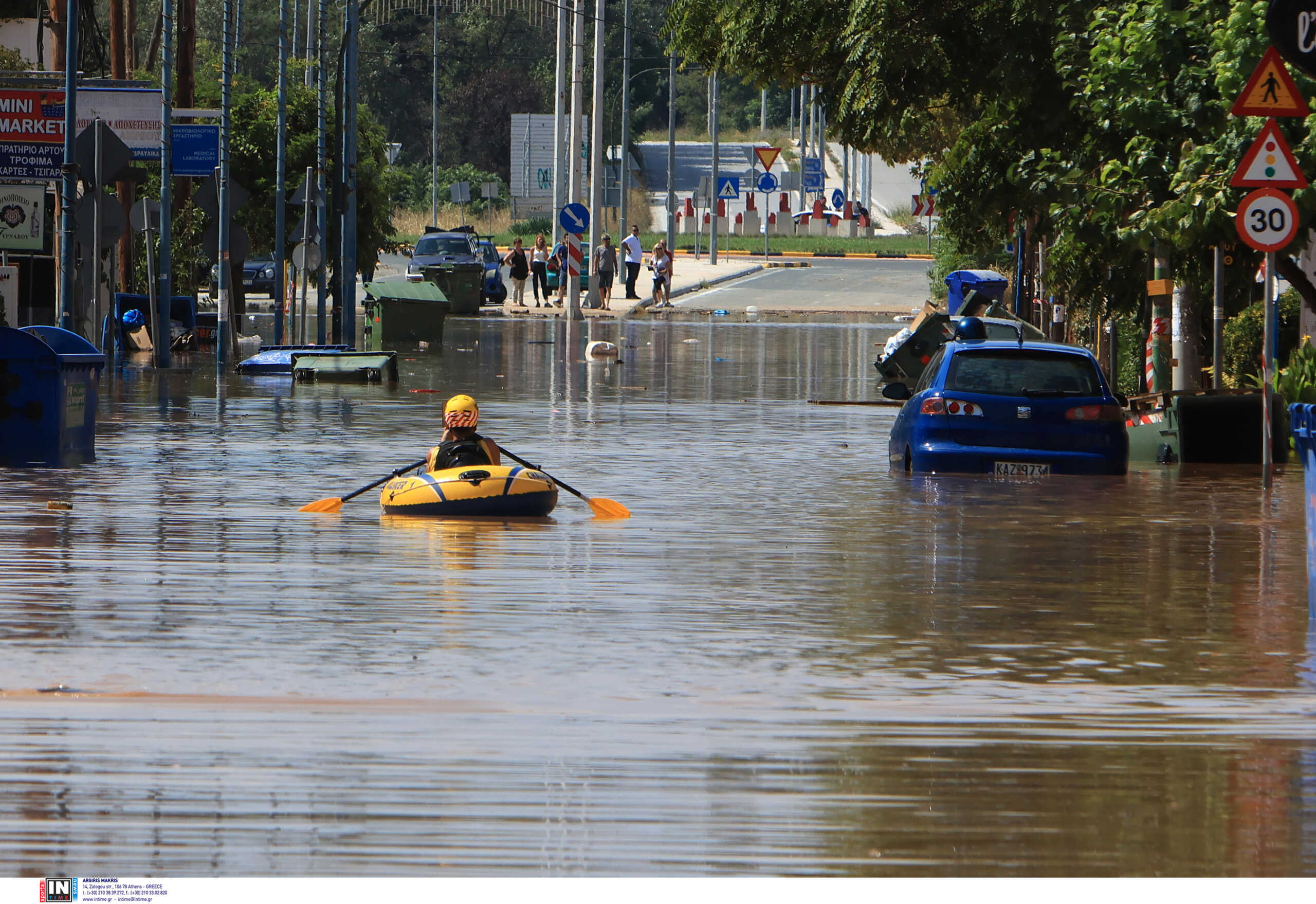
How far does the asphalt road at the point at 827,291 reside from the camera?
5878cm

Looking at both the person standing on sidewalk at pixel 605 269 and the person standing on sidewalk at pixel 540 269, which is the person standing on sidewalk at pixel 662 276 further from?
the person standing on sidewalk at pixel 540 269

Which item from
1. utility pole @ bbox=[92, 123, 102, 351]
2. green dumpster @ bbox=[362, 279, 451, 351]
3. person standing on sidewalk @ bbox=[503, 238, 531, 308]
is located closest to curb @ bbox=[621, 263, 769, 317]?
person standing on sidewalk @ bbox=[503, 238, 531, 308]

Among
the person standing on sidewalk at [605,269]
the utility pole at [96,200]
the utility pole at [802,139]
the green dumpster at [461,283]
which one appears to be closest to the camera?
the utility pole at [96,200]

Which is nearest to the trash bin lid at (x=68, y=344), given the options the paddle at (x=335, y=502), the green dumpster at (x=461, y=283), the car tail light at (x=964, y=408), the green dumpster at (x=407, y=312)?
the paddle at (x=335, y=502)

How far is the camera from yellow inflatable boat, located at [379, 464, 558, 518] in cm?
1434

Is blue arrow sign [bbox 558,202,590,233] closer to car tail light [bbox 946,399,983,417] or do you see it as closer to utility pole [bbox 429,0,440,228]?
car tail light [bbox 946,399,983,417]

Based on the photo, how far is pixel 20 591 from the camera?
35.5 feet

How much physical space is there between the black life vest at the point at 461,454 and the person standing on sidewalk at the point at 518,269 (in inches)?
1584

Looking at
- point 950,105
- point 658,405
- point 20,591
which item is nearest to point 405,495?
point 20,591

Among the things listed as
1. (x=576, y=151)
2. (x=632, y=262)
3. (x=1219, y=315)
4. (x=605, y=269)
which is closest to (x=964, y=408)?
(x=1219, y=315)

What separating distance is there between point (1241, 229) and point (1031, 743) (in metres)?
8.95

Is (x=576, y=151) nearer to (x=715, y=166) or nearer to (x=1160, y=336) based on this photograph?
(x=715, y=166)

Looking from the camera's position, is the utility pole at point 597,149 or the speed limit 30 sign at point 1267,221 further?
the utility pole at point 597,149

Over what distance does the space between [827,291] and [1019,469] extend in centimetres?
4649
